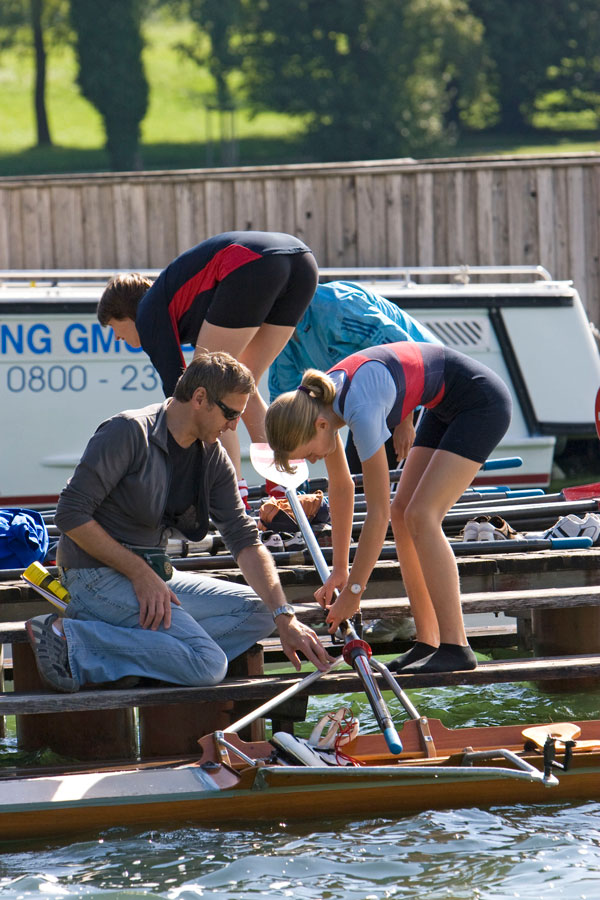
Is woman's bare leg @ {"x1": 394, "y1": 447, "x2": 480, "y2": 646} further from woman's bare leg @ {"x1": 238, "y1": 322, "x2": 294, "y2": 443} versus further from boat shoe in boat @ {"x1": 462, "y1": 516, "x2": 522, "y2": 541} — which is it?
woman's bare leg @ {"x1": 238, "y1": 322, "x2": 294, "y2": 443}

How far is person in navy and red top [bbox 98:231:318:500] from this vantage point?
5305mm

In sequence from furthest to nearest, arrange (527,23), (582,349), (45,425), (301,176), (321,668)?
(527,23) → (301,176) → (582,349) → (45,425) → (321,668)

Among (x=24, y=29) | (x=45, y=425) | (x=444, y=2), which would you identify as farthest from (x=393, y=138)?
(x=45, y=425)

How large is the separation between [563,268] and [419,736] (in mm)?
7462

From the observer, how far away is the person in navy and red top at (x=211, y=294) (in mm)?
5305

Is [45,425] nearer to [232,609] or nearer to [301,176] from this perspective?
[301,176]

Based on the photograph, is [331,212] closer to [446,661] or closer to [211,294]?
[211,294]

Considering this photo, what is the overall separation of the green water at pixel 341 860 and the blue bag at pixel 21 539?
1523 mm

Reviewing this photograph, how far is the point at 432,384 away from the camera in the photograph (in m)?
4.52

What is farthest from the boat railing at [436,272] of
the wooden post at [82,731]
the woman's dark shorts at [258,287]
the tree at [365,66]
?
the tree at [365,66]

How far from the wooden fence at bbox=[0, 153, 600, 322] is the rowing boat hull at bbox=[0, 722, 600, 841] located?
724 cm

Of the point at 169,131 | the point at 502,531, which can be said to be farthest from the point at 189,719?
the point at 169,131

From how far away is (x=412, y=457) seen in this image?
4789 millimetres

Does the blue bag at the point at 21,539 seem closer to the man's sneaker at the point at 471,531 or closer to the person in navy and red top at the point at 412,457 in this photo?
the person in navy and red top at the point at 412,457
